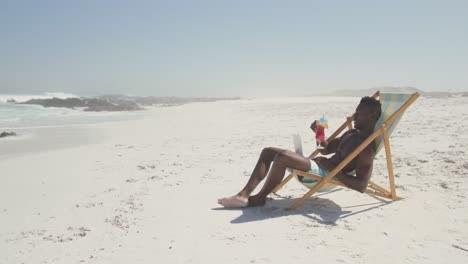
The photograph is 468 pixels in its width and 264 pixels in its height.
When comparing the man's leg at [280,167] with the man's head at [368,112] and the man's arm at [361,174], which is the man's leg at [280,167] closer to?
the man's arm at [361,174]

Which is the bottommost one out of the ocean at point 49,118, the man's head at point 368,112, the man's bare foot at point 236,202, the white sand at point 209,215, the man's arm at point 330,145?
the white sand at point 209,215

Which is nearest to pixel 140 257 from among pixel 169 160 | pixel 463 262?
pixel 463 262

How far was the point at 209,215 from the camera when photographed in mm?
4004

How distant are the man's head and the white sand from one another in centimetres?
88

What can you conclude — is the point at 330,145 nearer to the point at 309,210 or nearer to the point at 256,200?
the point at 309,210

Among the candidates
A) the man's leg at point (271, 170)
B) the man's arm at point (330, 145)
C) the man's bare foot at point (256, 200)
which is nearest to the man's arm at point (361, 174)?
the man's leg at point (271, 170)

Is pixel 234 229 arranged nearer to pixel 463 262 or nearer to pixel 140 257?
pixel 140 257

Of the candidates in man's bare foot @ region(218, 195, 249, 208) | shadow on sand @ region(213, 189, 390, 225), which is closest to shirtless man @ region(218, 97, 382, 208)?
man's bare foot @ region(218, 195, 249, 208)

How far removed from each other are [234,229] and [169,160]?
356 cm

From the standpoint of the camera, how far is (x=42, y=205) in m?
4.44

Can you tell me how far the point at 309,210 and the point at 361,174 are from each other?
65cm

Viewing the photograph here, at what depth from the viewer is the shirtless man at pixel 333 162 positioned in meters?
4.00

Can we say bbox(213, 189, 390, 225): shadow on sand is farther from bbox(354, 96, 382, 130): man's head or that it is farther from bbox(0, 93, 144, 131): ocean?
bbox(0, 93, 144, 131): ocean

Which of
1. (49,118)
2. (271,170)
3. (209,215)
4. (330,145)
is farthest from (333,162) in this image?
(49,118)
